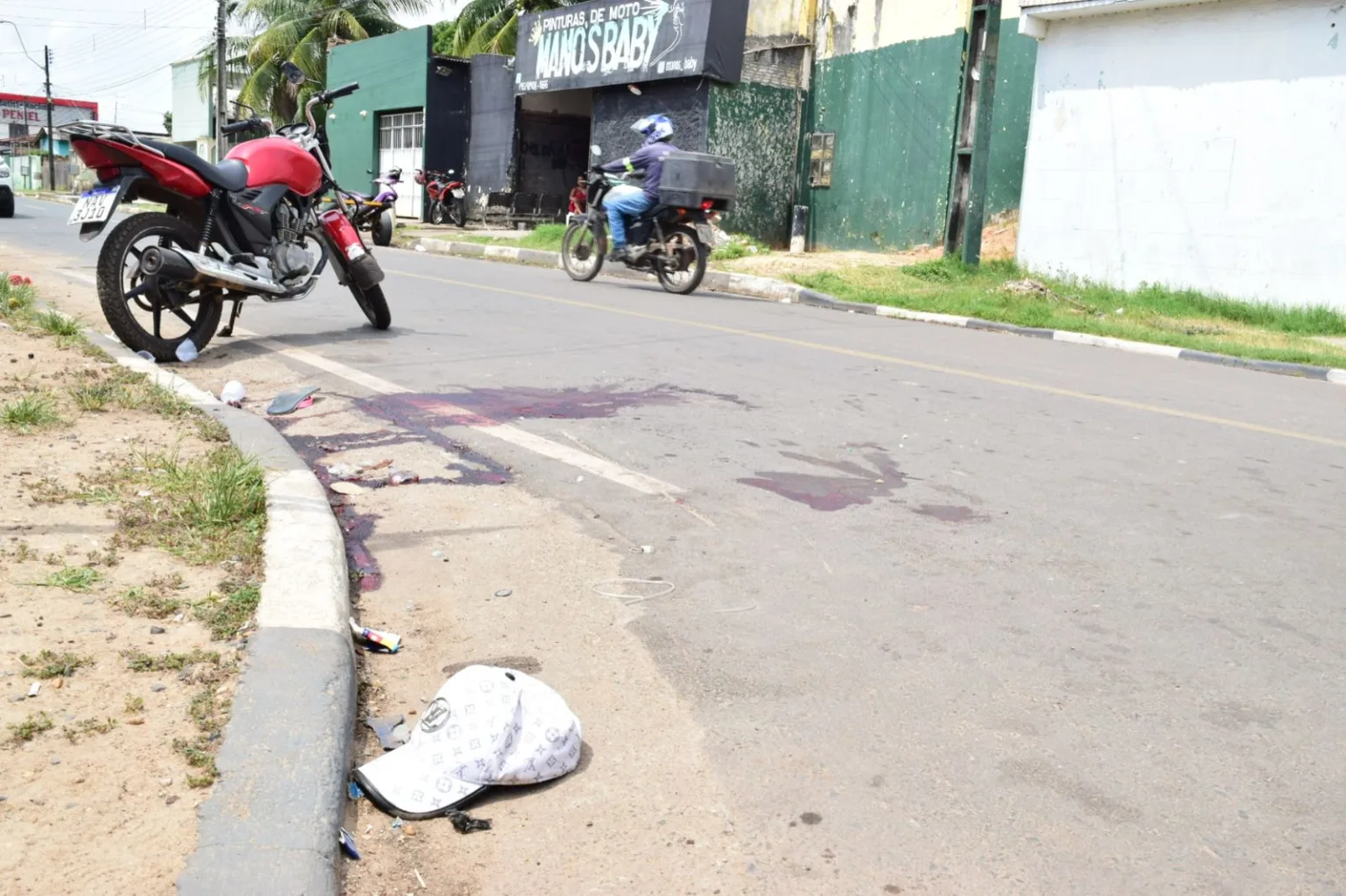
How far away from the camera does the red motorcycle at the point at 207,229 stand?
695 cm

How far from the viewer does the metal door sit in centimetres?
2955

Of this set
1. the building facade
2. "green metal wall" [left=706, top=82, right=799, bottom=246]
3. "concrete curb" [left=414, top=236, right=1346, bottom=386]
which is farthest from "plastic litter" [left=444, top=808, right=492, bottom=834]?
the building facade

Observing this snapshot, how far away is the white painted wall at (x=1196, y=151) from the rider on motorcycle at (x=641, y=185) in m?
5.01

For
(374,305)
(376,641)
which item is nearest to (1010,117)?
(374,305)

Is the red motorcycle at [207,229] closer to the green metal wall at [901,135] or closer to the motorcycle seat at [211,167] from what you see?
the motorcycle seat at [211,167]

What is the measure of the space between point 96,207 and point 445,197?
21.0 metres

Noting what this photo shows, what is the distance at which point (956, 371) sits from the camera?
8.19 meters

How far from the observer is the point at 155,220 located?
23.4ft

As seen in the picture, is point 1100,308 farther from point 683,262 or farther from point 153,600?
point 153,600

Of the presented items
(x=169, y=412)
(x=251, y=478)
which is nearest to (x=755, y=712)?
(x=251, y=478)

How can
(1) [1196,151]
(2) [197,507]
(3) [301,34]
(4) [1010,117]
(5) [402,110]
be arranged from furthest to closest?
1. (3) [301,34]
2. (5) [402,110]
3. (4) [1010,117]
4. (1) [1196,151]
5. (2) [197,507]

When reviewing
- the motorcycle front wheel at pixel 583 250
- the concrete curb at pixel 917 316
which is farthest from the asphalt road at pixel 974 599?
the motorcycle front wheel at pixel 583 250

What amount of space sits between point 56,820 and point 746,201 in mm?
18698

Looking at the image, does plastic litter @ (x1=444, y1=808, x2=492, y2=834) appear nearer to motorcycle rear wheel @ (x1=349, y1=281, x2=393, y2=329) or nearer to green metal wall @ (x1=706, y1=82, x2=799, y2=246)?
motorcycle rear wheel @ (x1=349, y1=281, x2=393, y2=329)
